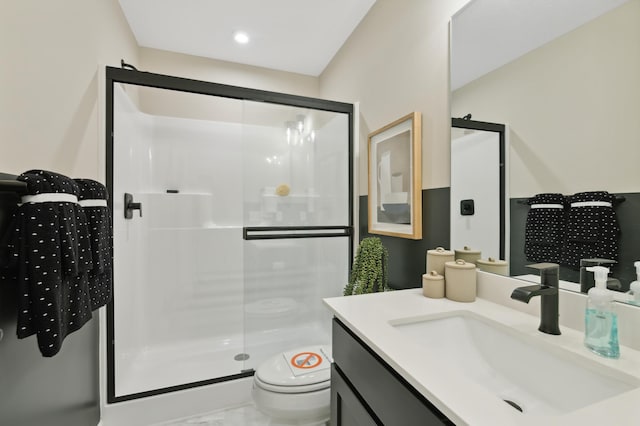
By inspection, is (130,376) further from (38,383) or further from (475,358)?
(475,358)

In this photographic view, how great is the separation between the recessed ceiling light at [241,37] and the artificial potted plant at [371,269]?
1.71 m

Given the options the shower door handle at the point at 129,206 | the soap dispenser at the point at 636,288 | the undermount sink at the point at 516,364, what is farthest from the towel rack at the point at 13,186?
the soap dispenser at the point at 636,288

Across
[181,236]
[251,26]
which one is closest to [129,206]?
[181,236]

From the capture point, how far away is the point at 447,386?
0.51 m

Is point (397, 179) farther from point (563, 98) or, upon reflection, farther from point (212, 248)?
point (212, 248)

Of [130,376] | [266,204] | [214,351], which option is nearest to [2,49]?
[266,204]

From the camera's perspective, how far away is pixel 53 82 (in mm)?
1059

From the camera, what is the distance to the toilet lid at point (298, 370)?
1290 mm

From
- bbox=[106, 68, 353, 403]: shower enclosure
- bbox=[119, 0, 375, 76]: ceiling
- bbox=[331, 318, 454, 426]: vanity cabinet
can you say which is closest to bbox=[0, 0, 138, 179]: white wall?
bbox=[106, 68, 353, 403]: shower enclosure

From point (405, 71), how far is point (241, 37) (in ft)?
4.20

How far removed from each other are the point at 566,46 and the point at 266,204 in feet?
4.92

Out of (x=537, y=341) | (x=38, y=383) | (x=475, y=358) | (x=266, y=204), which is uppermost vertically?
(x=266, y=204)

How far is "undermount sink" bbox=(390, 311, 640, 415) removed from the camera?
1.93ft

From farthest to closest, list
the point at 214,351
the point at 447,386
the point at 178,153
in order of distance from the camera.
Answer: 1. the point at 178,153
2. the point at 214,351
3. the point at 447,386
